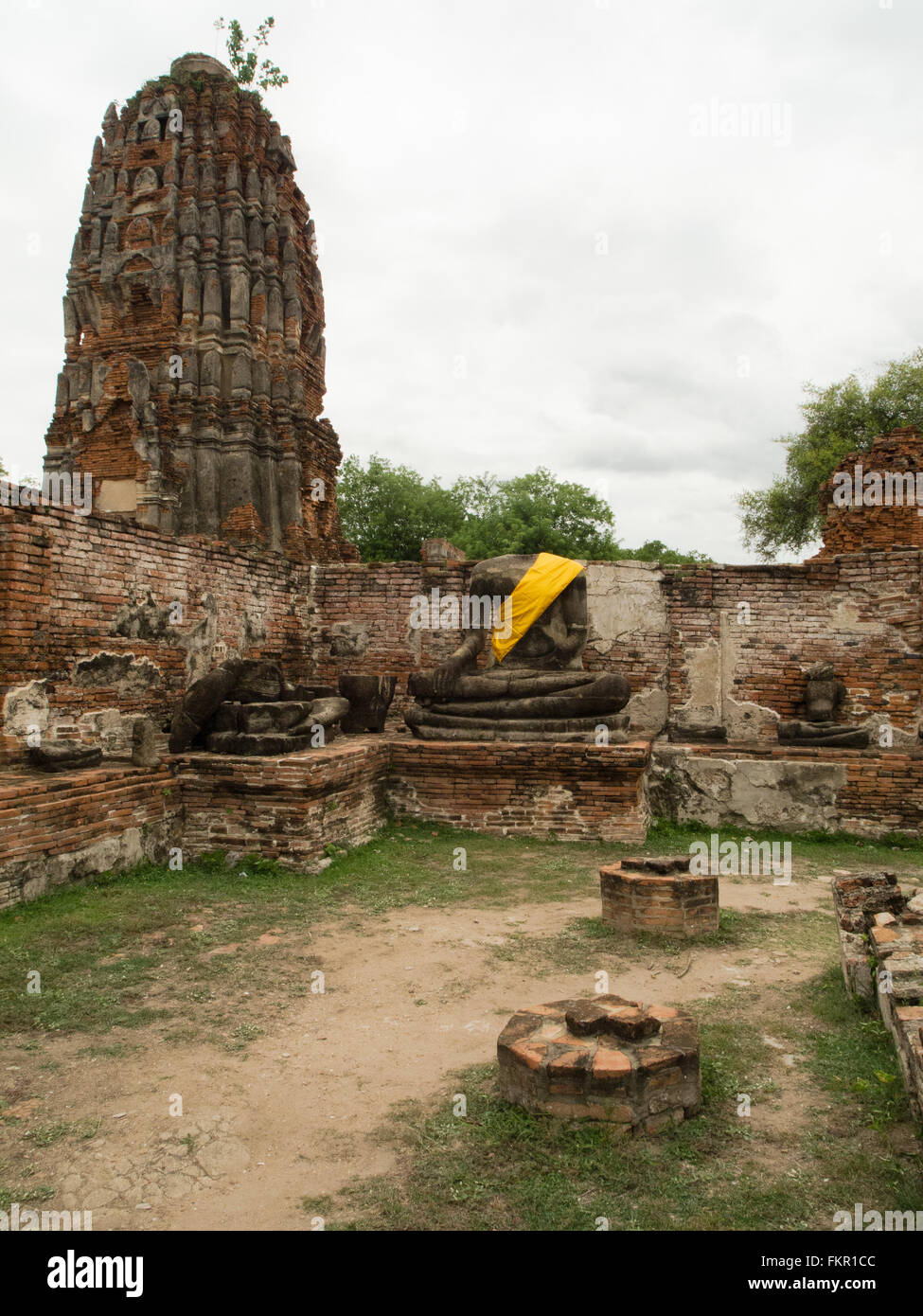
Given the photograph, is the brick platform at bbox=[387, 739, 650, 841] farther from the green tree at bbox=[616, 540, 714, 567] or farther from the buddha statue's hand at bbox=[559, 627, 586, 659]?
the green tree at bbox=[616, 540, 714, 567]

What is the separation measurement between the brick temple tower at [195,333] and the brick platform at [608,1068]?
1076 cm

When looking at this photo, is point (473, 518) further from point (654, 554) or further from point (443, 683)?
point (443, 683)

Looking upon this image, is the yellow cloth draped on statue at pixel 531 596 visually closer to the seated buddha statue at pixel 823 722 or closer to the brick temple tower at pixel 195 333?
the seated buddha statue at pixel 823 722

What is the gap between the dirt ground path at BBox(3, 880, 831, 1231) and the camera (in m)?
2.68

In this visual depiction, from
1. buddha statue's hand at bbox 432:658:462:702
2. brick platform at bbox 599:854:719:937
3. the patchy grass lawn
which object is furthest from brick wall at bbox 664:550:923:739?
brick platform at bbox 599:854:719:937

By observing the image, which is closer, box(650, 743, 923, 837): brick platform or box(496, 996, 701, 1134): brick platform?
box(496, 996, 701, 1134): brick platform

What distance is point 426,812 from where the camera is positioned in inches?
331

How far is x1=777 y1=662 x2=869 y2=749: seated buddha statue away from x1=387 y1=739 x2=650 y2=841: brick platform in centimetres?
169

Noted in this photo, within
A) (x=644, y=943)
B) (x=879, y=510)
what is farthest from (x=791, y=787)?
(x=879, y=510)

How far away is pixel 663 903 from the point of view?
512cm

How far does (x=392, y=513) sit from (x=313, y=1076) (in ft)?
83.3

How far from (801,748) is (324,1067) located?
6.43 metres

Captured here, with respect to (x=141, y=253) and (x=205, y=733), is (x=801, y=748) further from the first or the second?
(x=141, y=253)
